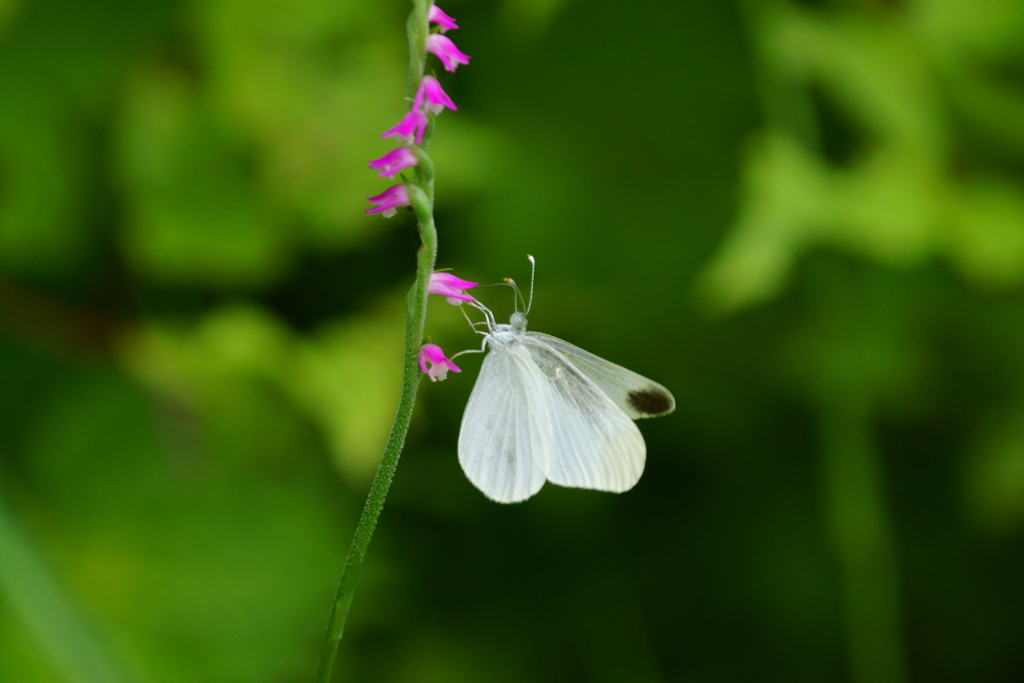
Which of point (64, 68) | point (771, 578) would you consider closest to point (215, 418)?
point (64, 68)

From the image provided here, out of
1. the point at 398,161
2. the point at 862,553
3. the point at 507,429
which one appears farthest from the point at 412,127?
the point at 862,553

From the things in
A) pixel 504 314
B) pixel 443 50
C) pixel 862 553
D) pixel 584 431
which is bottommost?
pixel 862 553

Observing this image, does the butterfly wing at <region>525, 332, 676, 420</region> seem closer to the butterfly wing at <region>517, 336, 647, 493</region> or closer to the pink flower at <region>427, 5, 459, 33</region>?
the butterfly wing at <region>517, 336, 647, 493</region>

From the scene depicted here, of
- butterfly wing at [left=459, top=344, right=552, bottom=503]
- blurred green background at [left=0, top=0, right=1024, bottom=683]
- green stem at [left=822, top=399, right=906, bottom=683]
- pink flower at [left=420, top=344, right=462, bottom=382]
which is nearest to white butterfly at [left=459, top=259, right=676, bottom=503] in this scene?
butterfly wing at [left=459, top=344, right=552, bottom=503]

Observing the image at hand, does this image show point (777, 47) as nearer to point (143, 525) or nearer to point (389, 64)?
point (389, 64)

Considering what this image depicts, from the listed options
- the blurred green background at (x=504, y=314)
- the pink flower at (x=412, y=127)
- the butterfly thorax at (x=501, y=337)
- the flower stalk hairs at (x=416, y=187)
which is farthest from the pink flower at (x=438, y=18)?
the blurred green background at (x=504, y=314)

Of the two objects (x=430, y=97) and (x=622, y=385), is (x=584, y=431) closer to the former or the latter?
(x=622, y=385)

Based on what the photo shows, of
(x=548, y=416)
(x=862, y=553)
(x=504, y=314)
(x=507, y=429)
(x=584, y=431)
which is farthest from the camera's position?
(x=862, y=553)
